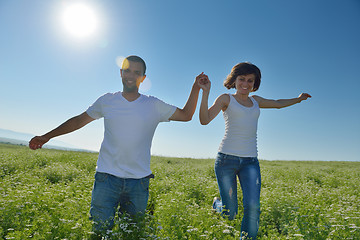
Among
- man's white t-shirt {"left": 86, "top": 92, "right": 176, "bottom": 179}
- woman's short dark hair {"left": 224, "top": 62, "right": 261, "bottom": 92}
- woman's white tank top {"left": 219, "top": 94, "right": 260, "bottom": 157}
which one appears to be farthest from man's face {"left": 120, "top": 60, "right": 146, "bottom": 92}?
woman's short dark hair {"left": 224, "top": 62, "right": 261, "bottom": 92}

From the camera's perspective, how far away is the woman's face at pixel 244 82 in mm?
4191

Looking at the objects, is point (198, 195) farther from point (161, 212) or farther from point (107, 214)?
point (107, 214)

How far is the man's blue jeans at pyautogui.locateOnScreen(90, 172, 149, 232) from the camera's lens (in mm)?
3168

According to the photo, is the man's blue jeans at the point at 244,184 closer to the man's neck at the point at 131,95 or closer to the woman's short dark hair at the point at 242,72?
the woman's short dark hair at the point at 242,72

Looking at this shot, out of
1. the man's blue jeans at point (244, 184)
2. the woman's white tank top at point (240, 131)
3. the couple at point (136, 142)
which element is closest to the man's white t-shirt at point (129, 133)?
the couple at point (136, 142)

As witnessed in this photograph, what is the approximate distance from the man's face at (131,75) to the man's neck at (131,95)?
5 centimetres

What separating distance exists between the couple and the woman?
14mm

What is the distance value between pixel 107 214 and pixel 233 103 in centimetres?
248

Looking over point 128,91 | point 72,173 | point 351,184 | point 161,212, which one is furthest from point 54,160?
point 351,184

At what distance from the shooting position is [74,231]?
3.49m

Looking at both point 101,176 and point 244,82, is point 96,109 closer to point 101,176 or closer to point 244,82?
point 101,176

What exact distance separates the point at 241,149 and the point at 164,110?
A: 1.43m

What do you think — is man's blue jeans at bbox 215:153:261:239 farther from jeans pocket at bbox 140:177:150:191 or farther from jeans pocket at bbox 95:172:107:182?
jeans pocket at bbox 95:172:107:182

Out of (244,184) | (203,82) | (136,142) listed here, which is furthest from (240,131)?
(136,142)
